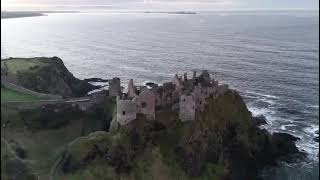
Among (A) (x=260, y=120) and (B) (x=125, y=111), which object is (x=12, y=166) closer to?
(B) (x=125, y=111)

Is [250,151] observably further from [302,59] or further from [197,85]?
[302,59]

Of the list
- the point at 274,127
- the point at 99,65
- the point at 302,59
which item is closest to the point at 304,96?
the point at 274,127

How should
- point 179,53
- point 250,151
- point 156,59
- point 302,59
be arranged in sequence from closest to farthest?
1. point 250,151
2. point 302,59
3. point 156,59
4. point 179,53

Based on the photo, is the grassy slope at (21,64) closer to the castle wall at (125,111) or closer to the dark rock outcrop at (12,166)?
the castle wall at (125,111)

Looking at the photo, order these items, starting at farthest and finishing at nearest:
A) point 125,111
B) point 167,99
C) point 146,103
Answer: point 167,99, point 146,103, point 125,111

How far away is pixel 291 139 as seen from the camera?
72562 millimetres

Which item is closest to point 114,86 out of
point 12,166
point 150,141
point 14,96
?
point 14,96

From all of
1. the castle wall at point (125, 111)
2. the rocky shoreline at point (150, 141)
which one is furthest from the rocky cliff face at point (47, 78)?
the castle wall at point (125, 111)

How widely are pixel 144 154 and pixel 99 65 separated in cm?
8979

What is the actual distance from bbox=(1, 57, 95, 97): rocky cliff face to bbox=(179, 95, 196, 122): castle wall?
36.8m

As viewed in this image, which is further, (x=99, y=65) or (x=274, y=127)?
(x=99, y=65)

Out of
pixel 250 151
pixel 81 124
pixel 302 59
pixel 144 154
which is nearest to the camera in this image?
pixel 144 154

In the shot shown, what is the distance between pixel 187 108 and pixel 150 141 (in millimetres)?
6748

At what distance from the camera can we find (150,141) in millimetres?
58344
